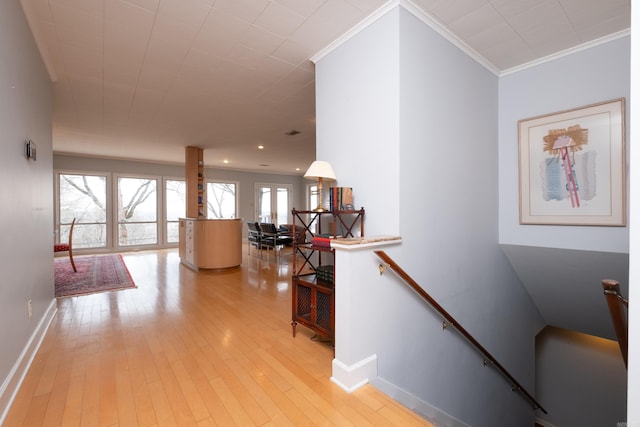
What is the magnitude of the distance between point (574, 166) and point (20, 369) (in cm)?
508

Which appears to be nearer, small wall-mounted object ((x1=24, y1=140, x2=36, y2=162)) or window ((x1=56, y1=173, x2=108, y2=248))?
small wall-mounted object ((x1=24, y1=140, x2=36, y2=162))

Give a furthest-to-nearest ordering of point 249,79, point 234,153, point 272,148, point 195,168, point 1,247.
→ point 234,153 → point 272,148 → point 195,168 → point 249,79 → point 1,247

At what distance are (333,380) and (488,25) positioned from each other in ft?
10.4

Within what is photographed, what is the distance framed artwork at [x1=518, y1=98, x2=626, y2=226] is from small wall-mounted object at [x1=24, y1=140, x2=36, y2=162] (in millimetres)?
4703

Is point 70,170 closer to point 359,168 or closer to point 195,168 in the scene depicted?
point 195,168

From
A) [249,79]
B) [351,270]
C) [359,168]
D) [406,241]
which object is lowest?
[351,270]

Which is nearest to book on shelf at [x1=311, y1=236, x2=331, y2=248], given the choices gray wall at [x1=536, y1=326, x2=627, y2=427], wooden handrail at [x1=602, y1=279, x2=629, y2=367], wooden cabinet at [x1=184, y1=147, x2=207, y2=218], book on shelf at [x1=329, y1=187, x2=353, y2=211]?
book on shelf at [x1=329, y1=187, x2=353, y2=211]

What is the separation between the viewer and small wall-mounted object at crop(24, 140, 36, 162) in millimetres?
2221

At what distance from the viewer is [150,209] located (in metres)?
8.58

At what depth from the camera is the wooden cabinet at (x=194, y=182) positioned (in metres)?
6.27

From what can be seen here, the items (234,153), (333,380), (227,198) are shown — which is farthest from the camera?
(227,198)

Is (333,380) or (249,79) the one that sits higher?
(249,79)

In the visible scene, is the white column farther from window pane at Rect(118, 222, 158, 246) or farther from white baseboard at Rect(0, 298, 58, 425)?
window pane at Rect(118, 222, 158, 246)

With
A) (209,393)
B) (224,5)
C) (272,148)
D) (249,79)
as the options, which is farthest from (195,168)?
(209,393)
